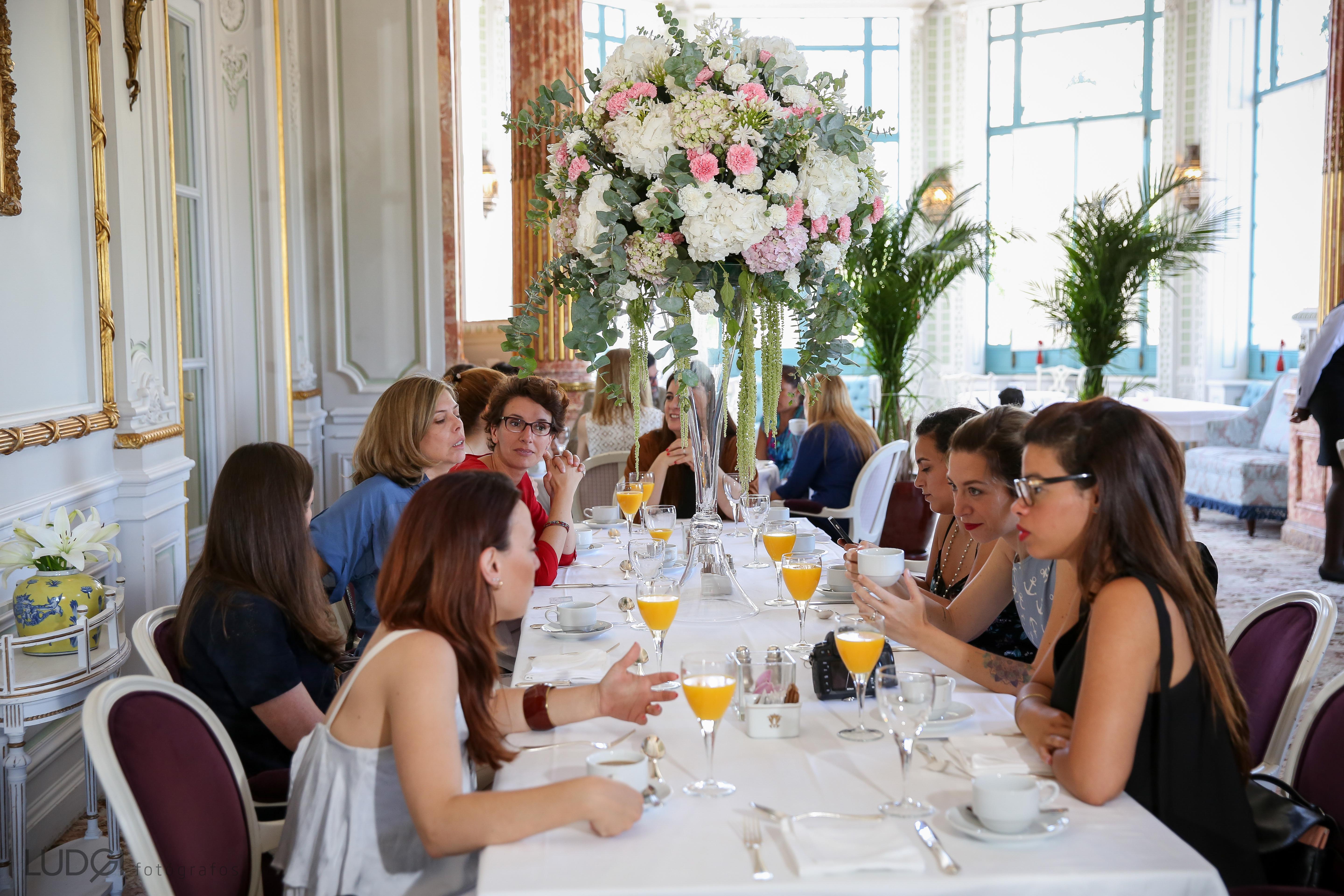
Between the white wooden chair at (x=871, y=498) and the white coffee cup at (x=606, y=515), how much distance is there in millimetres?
1143

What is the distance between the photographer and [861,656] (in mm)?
1571

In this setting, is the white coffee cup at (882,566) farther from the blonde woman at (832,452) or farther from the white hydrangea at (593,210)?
the blonde woman at (832,452)

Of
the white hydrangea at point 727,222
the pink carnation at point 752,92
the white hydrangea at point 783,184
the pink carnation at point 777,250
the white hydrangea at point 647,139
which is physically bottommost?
the pink carnation at point 777,250

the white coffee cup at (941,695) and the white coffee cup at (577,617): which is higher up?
the white coffee cup at (941,695)

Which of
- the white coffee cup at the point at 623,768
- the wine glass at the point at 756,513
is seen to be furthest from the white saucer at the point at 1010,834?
the wine glass at the point at 756,513

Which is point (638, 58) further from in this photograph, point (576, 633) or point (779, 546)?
point (576, 633)

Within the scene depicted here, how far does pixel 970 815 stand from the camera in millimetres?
1298

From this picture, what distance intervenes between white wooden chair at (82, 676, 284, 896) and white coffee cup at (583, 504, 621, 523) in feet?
6.99

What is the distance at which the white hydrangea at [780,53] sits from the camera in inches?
93.3

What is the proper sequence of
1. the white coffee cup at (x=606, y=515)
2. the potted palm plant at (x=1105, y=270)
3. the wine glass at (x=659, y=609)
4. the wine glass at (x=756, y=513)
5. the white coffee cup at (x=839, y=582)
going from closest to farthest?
the wine glass at (x=659, y=609), the white coffee cup at (x=839, y=582), the wine glass at (x=756, y=513), the white coffee cup at (x=606, y=515), the potted palm plant at (x=1105, y=270)

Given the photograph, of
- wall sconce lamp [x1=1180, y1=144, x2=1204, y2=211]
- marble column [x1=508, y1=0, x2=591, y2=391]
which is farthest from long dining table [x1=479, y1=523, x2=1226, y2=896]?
wall sconce lamp [x1=1180, y1=144, x2=1204, y2=211]

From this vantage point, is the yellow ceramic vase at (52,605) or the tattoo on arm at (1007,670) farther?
the yellow ceramic vase at (52,605)

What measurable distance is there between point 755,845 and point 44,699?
1.58 m

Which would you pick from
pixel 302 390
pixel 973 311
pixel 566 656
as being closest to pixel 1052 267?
pixel 973 311
